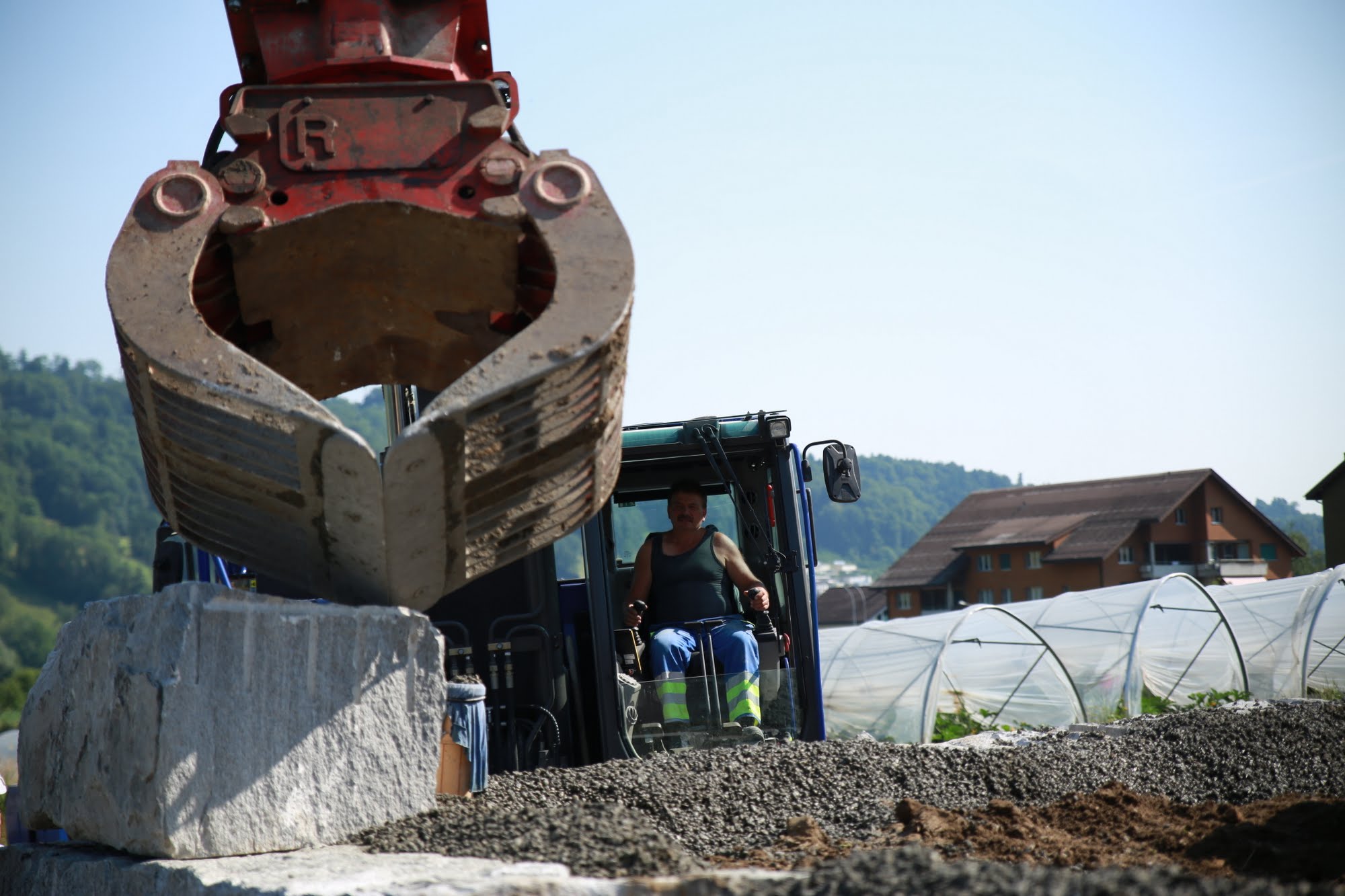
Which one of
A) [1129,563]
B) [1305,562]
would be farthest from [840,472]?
[1305,562]

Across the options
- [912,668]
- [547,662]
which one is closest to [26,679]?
[912,668]

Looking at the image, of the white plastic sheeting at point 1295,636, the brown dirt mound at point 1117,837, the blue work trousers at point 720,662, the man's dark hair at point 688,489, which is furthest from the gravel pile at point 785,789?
the white plastic sheeting at point 1295,636

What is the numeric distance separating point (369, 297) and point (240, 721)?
1.36 m

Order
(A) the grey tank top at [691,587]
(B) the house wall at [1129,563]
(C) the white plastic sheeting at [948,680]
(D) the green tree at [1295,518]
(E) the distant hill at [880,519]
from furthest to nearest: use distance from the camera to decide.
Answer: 1. (E) the distant hill at [880,519]
2. (D) the green tree at [1295,518]
3. (B) the house wall at [1129,563]
4. (C) the white plastic sheeting at [948,680]
5. (A) the grey tank top at [691,587]

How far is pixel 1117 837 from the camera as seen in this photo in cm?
363

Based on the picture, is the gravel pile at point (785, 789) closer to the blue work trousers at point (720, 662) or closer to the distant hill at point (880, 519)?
the blue work trousers at point (720, 662)

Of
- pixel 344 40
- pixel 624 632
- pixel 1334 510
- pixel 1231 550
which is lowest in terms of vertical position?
pixel 624 632

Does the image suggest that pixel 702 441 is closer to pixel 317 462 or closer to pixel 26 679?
pixel 317 462

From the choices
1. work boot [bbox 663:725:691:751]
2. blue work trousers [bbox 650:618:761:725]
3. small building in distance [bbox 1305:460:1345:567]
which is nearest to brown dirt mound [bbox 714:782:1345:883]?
blue work trousers [bbox 650:618:761:725]

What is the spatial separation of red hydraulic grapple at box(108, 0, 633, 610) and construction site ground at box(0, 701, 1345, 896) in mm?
858

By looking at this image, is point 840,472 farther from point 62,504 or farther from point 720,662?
point 62,504

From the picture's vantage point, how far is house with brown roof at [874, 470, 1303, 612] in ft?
145

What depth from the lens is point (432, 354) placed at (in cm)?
405

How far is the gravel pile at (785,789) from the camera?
120 inches
